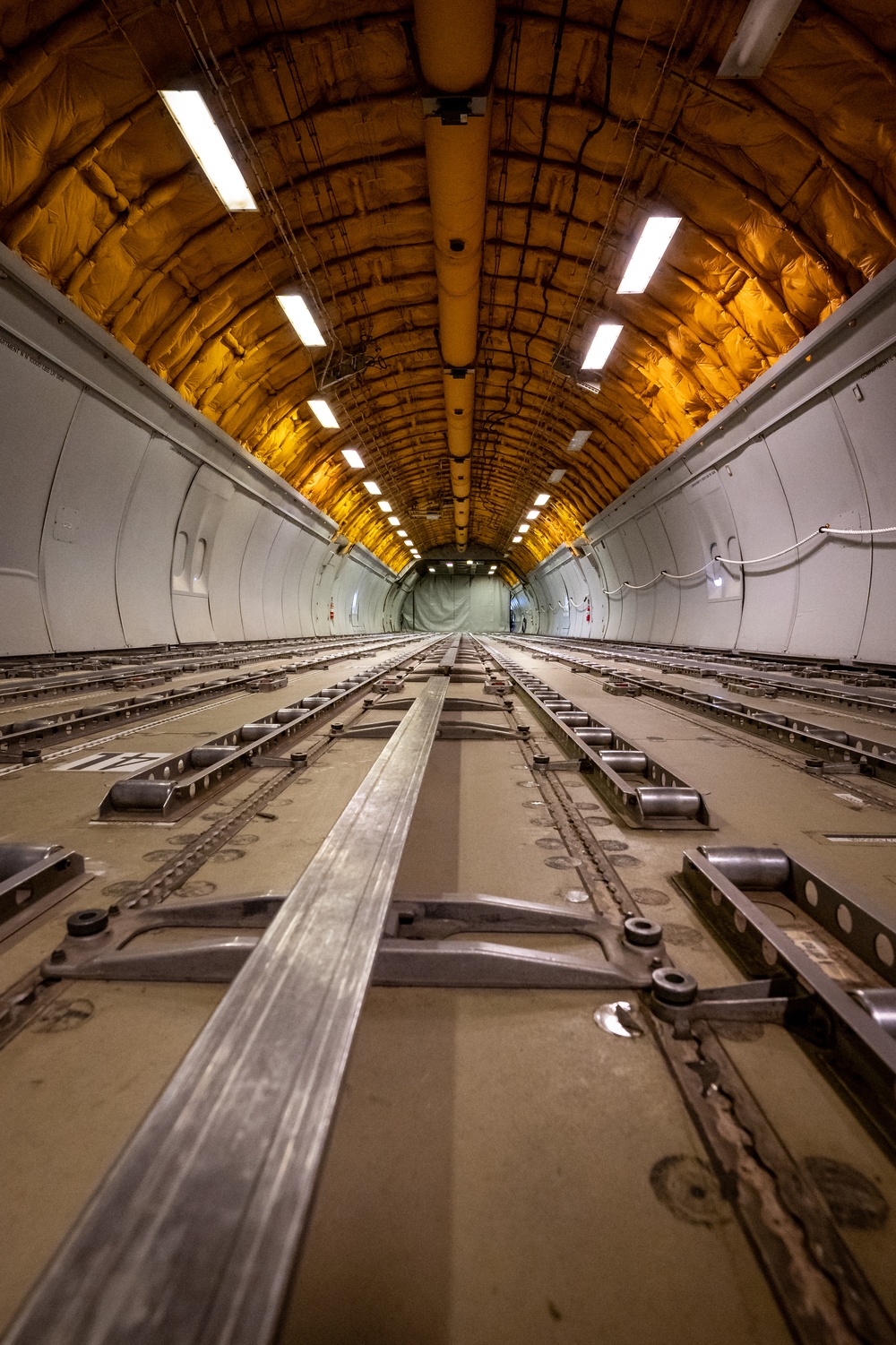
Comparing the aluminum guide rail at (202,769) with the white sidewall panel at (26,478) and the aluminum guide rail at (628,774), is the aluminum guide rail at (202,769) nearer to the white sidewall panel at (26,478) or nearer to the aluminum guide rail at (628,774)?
the aluminum guide rail at (628,774)

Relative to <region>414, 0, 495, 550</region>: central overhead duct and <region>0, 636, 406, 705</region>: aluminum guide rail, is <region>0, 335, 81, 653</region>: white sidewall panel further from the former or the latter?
<region>414, 0, 495, 550</region>: central overhead duct

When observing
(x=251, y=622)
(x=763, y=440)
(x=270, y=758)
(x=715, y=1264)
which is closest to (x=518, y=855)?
(x=715, y=1264)

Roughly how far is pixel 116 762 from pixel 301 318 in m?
9.68

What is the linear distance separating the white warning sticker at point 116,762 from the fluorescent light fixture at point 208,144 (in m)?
6.35

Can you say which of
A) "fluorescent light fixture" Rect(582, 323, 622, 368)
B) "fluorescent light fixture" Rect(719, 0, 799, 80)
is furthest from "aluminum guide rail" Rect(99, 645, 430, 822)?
"fluorescent light fixture" Rect(582, 323, 622, 368)

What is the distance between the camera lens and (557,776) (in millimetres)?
3408

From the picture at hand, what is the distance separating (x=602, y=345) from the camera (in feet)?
37.6

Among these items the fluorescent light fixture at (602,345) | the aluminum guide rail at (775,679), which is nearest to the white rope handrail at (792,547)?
the aluminum guide rail at (775,679)

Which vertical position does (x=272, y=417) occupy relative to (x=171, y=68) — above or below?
below

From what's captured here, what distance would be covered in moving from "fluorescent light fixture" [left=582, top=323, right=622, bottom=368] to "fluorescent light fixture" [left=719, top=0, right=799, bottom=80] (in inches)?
196

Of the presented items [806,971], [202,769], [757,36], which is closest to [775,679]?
[757,36]

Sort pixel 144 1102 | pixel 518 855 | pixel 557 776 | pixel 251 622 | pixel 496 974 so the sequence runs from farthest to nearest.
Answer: pixel 251 622 → pixel 557 776 → pixel 518 855 → pixel 496 974 → pixel 144 1102

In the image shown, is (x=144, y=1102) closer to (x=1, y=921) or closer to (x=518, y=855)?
(x=1, y=921)

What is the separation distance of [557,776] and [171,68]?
8.32 m
